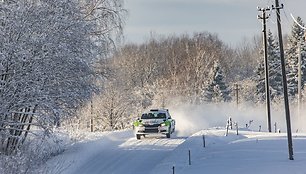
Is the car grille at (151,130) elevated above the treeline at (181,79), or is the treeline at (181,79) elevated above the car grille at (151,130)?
the treeline at (181,79)

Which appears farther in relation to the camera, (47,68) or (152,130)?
(152,130)

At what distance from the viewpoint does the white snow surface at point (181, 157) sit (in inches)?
699

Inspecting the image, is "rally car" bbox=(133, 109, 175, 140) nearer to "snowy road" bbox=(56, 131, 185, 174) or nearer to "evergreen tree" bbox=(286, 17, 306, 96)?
"snowy road" bbox=(56, 131, 185, 174)

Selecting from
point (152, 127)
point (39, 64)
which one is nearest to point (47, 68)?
point (39, 64)

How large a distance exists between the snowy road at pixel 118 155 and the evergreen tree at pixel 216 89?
46201 mm

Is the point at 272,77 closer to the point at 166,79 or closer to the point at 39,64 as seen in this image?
the point at 166,79

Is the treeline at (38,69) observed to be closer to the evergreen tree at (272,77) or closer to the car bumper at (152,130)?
the car bumper at (152,130)

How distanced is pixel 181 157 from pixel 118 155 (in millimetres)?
3127

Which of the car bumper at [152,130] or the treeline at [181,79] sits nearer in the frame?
the car bumper at [152,130]

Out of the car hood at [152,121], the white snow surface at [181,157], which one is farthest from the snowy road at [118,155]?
the car hood at [152,121]

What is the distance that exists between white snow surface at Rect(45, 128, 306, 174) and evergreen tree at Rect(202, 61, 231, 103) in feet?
154

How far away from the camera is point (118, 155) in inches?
904

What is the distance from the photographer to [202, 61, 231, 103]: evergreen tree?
250 ft

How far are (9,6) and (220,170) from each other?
30.0 ft
